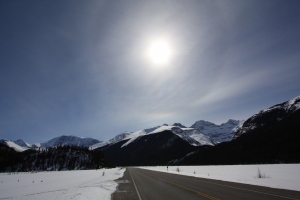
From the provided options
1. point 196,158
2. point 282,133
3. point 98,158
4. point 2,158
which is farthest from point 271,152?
point 2,158

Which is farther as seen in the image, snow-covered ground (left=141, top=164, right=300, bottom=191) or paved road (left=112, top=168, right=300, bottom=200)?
snow-covered ground (left=141, top=164, right=300, bottom=191)

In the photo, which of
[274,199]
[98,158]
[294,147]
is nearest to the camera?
[274,199]

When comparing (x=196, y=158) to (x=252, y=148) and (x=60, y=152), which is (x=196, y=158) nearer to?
(x=252, y=148)

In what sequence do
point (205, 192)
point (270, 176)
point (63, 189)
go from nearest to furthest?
point (205, 192), point (63, 189), point (270, 176)

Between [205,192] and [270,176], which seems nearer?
[205,192]

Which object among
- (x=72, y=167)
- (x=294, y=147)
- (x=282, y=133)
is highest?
(x=282, y=133)

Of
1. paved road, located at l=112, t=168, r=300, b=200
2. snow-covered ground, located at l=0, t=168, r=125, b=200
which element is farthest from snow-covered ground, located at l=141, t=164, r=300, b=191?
snow-covered ground, located at l=0, t=168, r=125, b=200

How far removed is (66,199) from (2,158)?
191 m

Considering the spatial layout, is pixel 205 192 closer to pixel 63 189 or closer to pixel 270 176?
pixel 63 189

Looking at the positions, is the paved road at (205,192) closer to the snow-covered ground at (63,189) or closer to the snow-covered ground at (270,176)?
the snow-covered ground at (63,189)

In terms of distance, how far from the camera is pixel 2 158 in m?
149

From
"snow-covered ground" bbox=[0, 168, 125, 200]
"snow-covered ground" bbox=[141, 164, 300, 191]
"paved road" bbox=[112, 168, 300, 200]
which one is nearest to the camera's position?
"paved road" bbox=[112, 168, 300, 200]

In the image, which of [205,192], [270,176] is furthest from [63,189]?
[270,176]

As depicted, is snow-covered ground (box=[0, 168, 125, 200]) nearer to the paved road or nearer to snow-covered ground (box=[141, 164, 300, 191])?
the paved road
